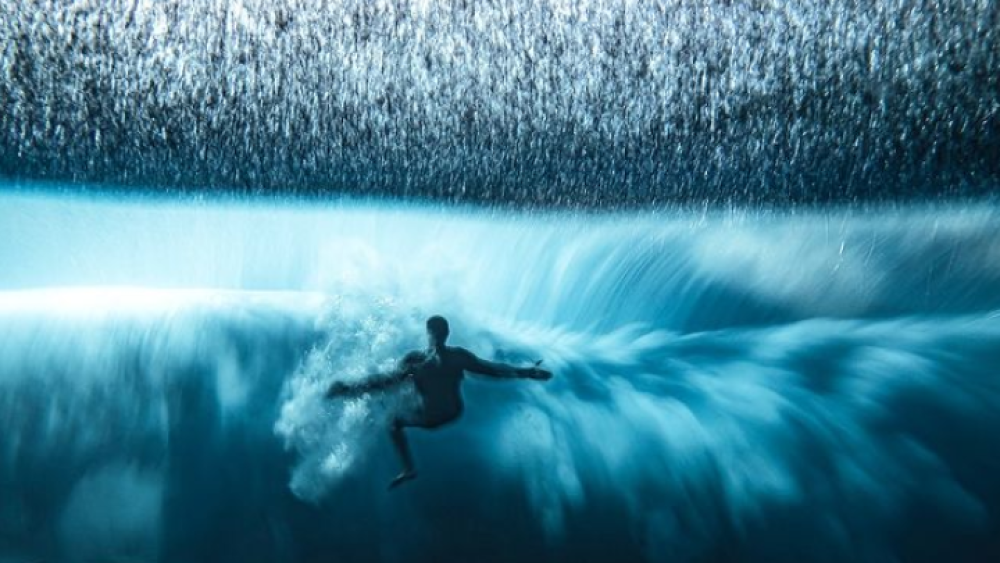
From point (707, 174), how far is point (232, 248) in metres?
0.73

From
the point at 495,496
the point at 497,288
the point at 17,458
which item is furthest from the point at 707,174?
the point at 17,458

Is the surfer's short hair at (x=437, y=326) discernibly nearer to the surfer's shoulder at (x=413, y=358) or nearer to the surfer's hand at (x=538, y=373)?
the surfer's shoulder at (x=413, y=358)

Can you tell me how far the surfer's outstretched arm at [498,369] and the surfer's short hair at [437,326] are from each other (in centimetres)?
4

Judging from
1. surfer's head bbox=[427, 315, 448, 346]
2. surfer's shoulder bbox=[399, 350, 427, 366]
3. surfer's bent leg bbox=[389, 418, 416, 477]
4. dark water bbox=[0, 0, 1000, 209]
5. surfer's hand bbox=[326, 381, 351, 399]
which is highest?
dark water bbox=[0, 0, 1000, 209]

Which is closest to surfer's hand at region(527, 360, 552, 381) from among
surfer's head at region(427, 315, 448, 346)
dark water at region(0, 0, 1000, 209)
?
surfer's head at region(427, 315, 448, 346)

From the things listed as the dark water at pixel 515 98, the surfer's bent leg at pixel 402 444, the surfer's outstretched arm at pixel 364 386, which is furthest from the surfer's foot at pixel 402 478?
the dark water at pixel 515 98

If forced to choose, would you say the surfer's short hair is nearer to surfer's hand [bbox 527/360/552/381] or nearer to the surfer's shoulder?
the surfer's shoulder

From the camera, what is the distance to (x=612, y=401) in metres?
1.10

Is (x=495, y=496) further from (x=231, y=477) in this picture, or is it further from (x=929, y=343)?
(x=929, y=343)

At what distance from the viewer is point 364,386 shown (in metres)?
1.10

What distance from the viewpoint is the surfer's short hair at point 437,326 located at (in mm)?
1112

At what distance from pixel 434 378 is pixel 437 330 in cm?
7

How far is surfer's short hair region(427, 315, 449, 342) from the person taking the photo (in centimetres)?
111

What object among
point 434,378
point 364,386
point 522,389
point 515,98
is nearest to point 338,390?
point 364,386
